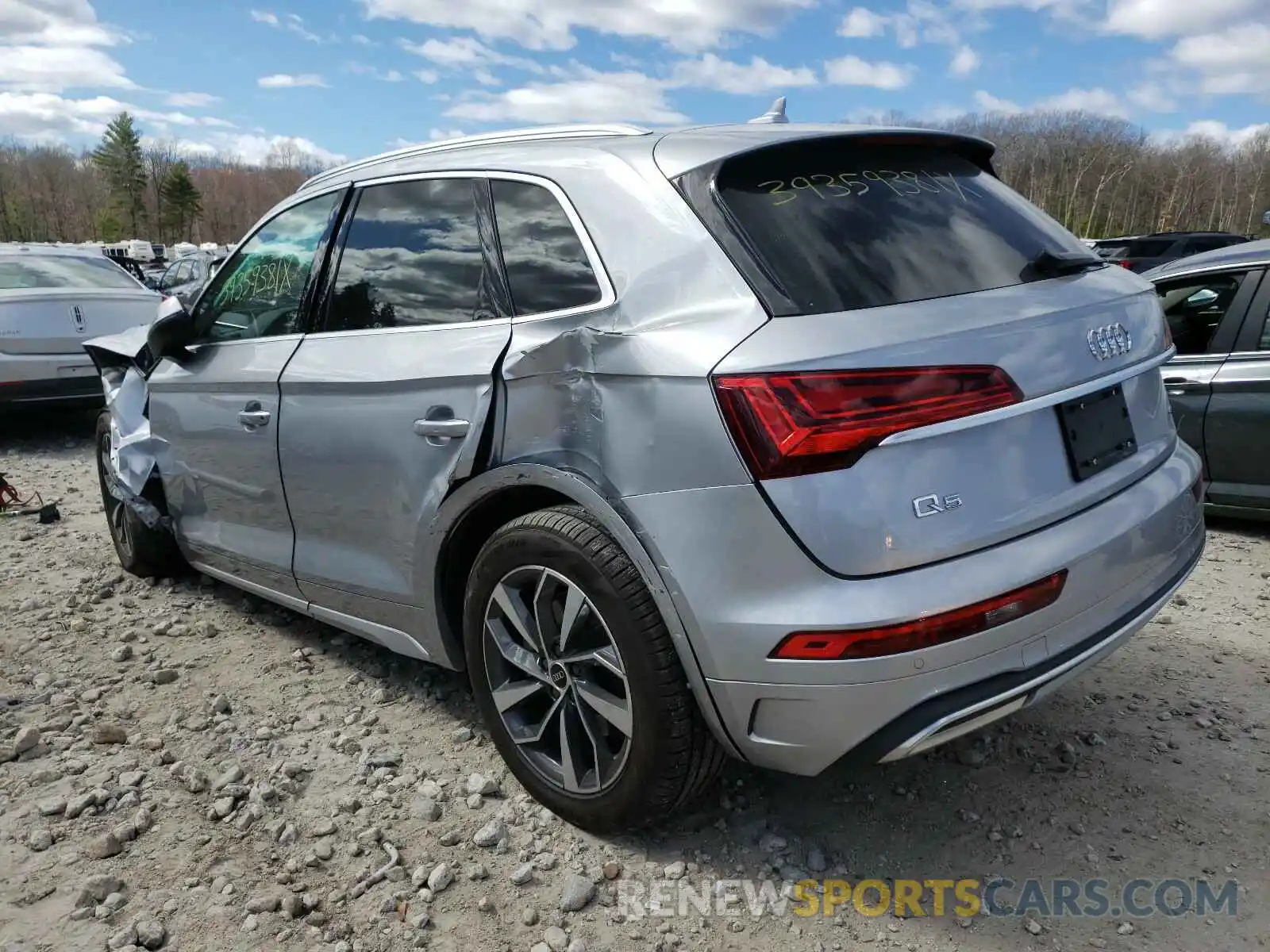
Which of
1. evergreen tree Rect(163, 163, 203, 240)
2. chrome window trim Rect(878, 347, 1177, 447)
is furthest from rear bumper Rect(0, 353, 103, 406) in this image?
evergreen tree Rect(163, 163, 203, 240)

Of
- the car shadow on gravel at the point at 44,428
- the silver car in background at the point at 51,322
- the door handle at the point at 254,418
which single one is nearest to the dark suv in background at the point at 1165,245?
the silver car in background at the point at 51,322

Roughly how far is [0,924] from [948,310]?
2.66 metres

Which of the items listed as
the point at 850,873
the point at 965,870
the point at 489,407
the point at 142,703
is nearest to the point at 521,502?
the point at 489,407

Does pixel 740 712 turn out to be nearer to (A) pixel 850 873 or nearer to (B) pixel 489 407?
(A) pixel 850 873

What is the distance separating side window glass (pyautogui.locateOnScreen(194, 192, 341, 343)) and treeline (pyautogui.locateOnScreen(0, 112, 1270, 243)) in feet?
287

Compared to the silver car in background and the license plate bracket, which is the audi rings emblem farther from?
the silver car in background

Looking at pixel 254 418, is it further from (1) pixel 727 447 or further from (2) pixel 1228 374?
(2) pixel 1228 374

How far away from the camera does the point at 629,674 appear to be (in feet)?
7.36

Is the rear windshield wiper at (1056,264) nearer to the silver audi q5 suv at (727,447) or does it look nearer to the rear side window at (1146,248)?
the silver audi q5 suv at (727,447)

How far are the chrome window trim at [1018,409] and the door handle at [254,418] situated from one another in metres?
2.28

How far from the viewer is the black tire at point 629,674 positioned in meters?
2.20

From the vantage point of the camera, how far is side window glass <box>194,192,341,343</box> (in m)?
3.36

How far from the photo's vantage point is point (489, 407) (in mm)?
2518

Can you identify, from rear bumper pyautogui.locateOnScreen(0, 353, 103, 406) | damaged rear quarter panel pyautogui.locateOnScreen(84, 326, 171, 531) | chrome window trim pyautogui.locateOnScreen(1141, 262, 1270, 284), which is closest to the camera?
damaged rear quarter panel pyautogui.locateOnScreen(84, 326, 171, 531)
